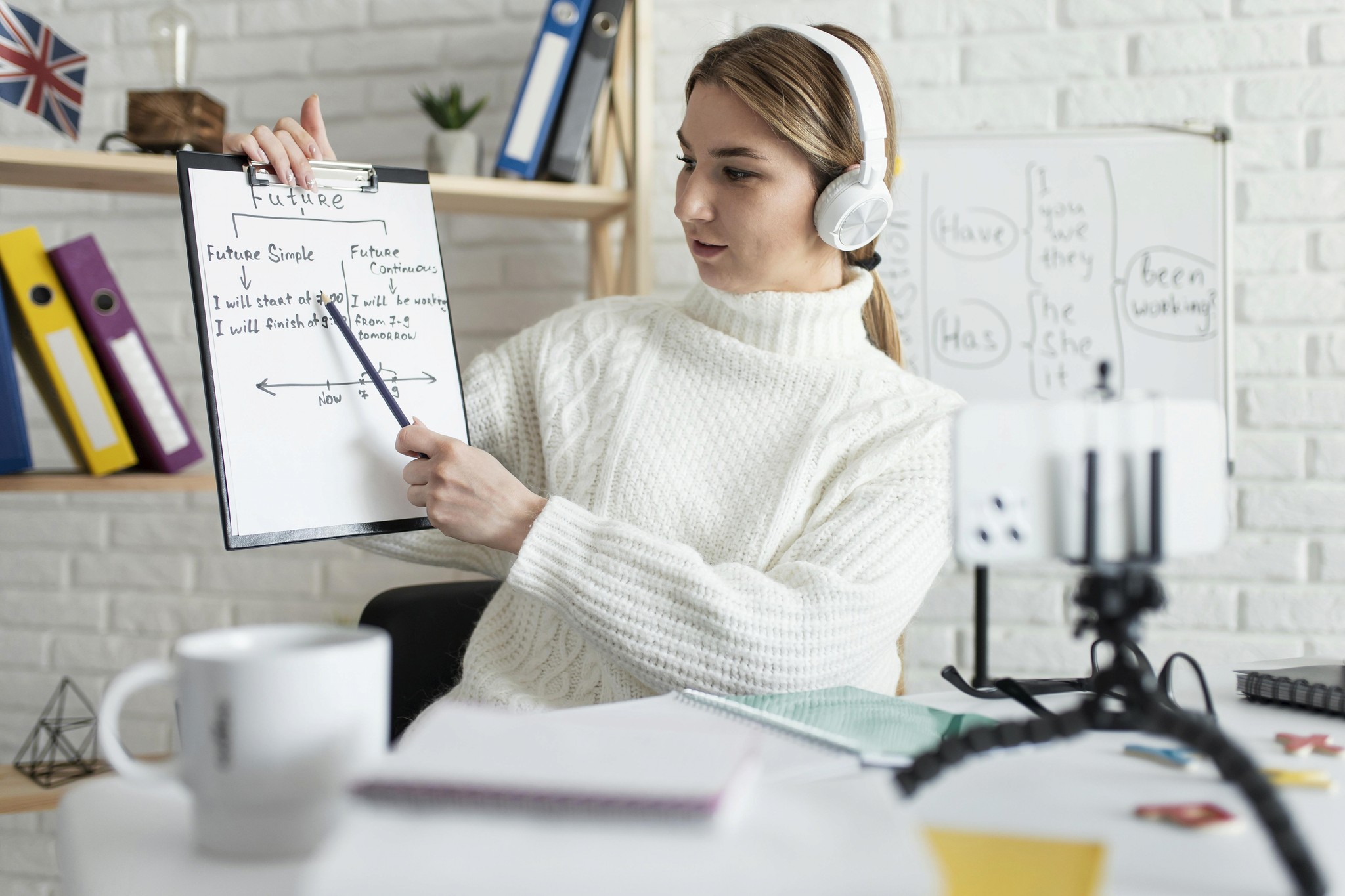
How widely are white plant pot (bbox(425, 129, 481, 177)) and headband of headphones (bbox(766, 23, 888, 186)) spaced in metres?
0.63

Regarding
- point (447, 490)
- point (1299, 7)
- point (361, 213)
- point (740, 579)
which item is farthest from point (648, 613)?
point (1299, 7)

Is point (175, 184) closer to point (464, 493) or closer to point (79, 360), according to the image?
point (79, 360)

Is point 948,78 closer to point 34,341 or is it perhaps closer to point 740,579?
point 740,579

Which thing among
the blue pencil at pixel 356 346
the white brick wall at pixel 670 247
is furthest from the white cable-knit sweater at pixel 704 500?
the white brick wall at pixel 670 247

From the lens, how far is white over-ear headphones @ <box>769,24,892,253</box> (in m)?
1.15

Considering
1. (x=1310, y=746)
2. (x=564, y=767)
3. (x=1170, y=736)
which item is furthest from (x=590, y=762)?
(x=1310, y=746)

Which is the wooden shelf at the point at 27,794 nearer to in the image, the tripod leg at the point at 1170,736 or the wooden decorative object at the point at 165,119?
the wooden decorative object at the point at 165,119

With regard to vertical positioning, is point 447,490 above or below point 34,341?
below

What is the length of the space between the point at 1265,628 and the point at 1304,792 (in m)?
1.19

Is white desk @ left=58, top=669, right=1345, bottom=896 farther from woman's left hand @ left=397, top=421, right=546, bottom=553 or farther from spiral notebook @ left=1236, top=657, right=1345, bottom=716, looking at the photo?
woman's left hand @ left=397, top=421, right=546, bottom=553

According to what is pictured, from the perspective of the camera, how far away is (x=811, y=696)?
79cm

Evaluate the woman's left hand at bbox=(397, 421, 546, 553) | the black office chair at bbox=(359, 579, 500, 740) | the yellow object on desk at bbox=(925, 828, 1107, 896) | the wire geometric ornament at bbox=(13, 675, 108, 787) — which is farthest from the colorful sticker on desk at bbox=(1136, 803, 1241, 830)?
the wire geometric ornament at bbox=(13, 675, 108, 787)

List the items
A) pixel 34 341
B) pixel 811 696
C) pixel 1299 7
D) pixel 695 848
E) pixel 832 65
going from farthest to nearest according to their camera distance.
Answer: pixel 1299 7 → pixel 34 341 → pixel 832 65 → pixel 811 696 → pixel 695 848

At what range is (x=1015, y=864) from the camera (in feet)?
1.52
